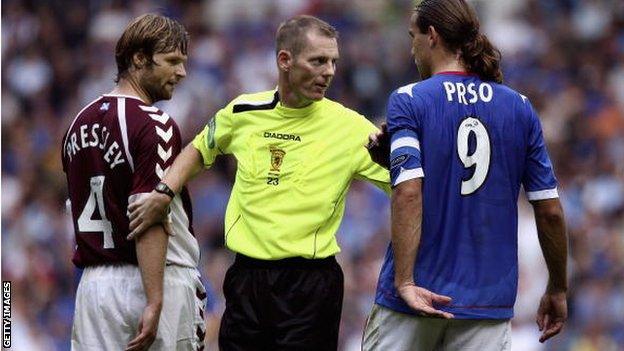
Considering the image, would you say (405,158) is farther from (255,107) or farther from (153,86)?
(153,86)

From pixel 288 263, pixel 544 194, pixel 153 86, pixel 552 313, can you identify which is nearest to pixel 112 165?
pixel 153 86

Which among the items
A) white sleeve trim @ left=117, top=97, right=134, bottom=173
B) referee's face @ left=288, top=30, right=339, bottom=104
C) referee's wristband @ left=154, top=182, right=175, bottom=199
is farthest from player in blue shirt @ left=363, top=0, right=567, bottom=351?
white sleeve trim @ left=117, top=97, right=134, bottom=173

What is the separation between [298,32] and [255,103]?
37cm

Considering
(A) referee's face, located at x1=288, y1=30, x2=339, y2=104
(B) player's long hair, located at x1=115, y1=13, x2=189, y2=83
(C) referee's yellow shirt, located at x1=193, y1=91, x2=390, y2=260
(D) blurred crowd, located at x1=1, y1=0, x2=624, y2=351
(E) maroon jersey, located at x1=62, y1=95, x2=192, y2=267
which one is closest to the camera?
(E) maroon jersey, located at x1=62, y1=95, x2=192, y2=267

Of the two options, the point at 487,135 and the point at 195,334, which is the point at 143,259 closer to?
the point at 195,334

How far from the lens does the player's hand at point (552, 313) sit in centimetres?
620

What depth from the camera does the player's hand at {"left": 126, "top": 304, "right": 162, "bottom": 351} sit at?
6.09 metres

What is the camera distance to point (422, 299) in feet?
19.2

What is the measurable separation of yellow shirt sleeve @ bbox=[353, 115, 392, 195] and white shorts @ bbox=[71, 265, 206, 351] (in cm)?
89

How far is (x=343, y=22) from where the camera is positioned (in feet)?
50.3

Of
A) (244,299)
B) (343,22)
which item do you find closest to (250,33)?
(343,22)

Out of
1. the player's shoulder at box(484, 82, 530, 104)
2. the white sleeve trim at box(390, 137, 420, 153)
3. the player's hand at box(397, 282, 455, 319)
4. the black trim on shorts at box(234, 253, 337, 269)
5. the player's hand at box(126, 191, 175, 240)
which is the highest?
the player's shoulder at box(484, 82, 530, 104)

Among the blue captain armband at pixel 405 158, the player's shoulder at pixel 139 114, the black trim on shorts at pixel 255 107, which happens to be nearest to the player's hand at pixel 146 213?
the player's shoulder at pixel 139 114

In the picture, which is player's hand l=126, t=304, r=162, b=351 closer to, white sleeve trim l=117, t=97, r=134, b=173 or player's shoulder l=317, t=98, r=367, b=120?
white sleeve trim l=117, t=97, r=134, b=173
